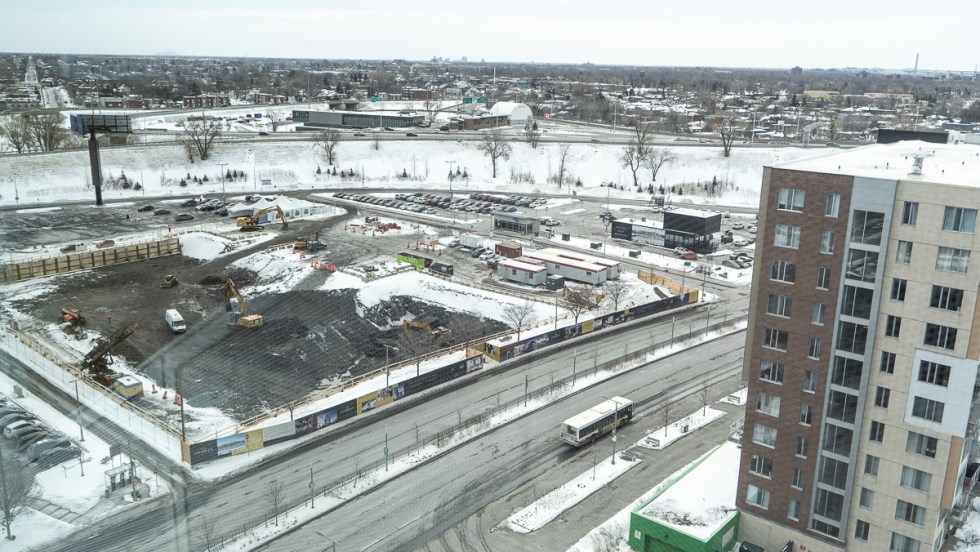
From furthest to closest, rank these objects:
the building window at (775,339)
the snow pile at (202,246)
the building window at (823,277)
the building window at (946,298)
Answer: the snow pile at (202,246), the building window at (775,339), the building window at (823,277), the building window at (946,298)

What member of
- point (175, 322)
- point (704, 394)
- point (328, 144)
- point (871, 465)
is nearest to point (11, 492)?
point (871, 465)

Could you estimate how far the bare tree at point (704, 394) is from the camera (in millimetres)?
30612

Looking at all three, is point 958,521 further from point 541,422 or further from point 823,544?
point 541,422

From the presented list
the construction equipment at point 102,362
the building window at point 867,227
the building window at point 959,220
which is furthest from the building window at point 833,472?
the construction equipment at point 102,362

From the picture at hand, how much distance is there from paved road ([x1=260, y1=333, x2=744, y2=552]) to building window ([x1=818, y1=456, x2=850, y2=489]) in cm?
650

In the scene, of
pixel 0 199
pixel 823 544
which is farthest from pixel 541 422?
pixel 0 199

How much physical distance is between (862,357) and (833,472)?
329 cm

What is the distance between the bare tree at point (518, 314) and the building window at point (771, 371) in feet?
63.9

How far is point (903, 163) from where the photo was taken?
20547mm

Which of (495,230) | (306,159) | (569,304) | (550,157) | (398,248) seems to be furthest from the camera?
(550,157)

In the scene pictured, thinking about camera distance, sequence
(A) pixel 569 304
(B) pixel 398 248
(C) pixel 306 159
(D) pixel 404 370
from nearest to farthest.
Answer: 1. (D) pixel 404 370
2. (A) pixel 569 304
3. (B) pixel 398 248
4. (C) pixel 306 159

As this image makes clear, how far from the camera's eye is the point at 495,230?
60.4 metres

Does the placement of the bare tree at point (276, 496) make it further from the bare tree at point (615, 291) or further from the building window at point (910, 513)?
the bare tree at point (615, 291)

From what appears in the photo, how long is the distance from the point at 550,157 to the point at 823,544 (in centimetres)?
7329
